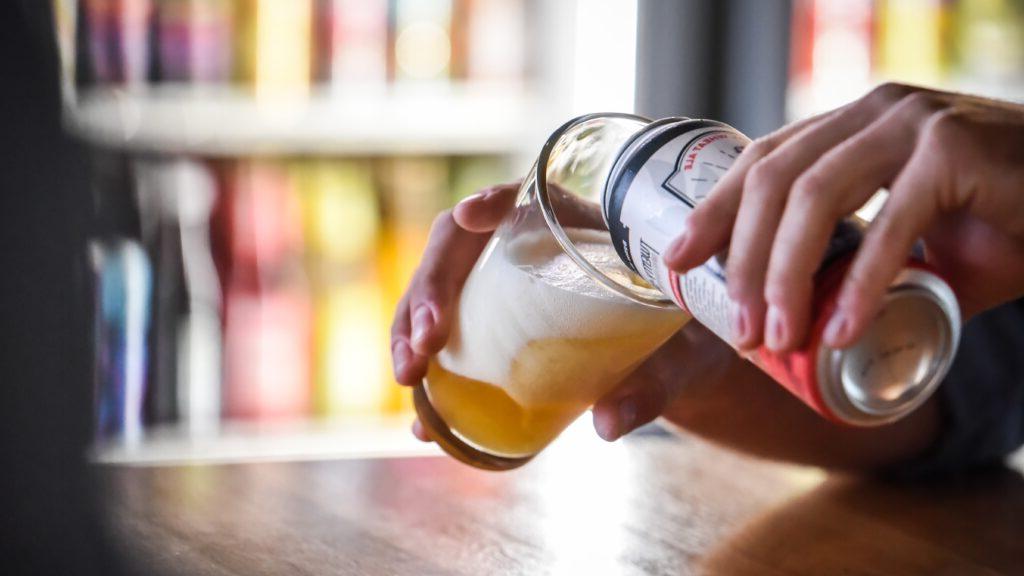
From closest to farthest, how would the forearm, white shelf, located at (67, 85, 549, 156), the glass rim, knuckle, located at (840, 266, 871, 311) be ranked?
knuckle, located at (840, 266, 871, 311)
the glass rim
the forearm
white shelf, located at (67, 85, 549, 156)

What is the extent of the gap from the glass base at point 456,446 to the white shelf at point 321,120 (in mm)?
1034

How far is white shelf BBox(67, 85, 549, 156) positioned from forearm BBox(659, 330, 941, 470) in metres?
0.89

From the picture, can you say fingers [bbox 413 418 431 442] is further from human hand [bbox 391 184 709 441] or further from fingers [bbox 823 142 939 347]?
fingers [bbox 823 142 939 347]

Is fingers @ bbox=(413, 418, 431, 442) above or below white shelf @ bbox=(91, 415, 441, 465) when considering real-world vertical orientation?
above

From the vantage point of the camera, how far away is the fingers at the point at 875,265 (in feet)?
1.30

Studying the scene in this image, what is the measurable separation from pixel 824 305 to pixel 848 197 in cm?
5

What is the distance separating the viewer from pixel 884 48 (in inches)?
75.7

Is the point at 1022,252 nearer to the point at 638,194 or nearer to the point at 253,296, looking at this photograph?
the point at 638,194

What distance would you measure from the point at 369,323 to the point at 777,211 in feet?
4.51

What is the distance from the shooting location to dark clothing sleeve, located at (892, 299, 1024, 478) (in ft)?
→ 2.82

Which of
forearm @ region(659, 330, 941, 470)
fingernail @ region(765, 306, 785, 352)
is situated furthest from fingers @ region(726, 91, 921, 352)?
forearm @ region(659, 330, 941, 470)

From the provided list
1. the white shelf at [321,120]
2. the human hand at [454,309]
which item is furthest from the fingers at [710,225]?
the white shelf at [321,120]

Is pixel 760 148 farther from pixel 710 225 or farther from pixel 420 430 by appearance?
pixel 420 430

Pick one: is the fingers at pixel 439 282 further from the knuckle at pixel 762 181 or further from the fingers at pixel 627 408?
the knuckle at pixel 762 181
